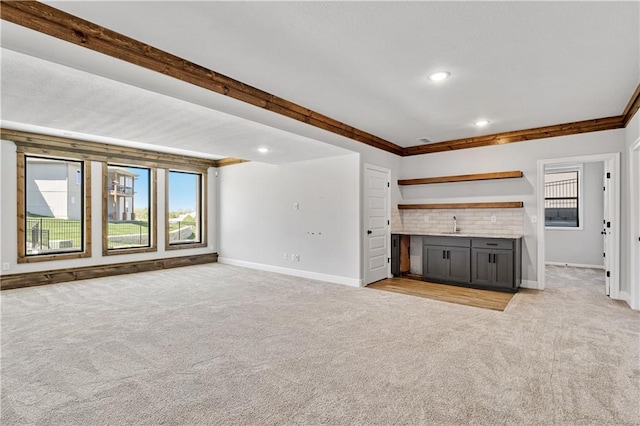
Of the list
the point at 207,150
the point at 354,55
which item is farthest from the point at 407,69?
the point at 207,150

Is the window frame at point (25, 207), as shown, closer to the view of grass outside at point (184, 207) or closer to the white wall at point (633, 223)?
the view of grass outside at point (184, 207)

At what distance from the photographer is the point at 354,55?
2805mm

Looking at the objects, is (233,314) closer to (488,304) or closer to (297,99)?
(297,99)

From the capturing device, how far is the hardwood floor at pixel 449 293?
449cm

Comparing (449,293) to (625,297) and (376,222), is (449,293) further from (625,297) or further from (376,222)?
(625,297)

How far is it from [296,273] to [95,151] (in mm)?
4538

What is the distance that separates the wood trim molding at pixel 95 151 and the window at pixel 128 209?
221mm

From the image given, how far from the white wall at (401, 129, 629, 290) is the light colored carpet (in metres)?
1.13

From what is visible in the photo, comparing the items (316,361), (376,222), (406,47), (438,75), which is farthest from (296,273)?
(406,47)

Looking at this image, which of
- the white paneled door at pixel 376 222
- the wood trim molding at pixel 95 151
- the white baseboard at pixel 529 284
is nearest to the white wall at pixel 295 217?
the white paneled door at pixel 376 222

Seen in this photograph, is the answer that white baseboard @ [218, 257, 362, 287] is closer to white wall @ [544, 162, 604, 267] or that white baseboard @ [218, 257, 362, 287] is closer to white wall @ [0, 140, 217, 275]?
white wall @ [0, 140, 217, 275]

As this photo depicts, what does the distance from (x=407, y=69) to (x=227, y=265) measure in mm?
6153

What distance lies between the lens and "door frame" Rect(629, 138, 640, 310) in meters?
4.11

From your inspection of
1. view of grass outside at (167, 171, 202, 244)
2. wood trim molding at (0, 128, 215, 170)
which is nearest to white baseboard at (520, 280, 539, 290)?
view of grass outside at (167, 171, 202, 244)
